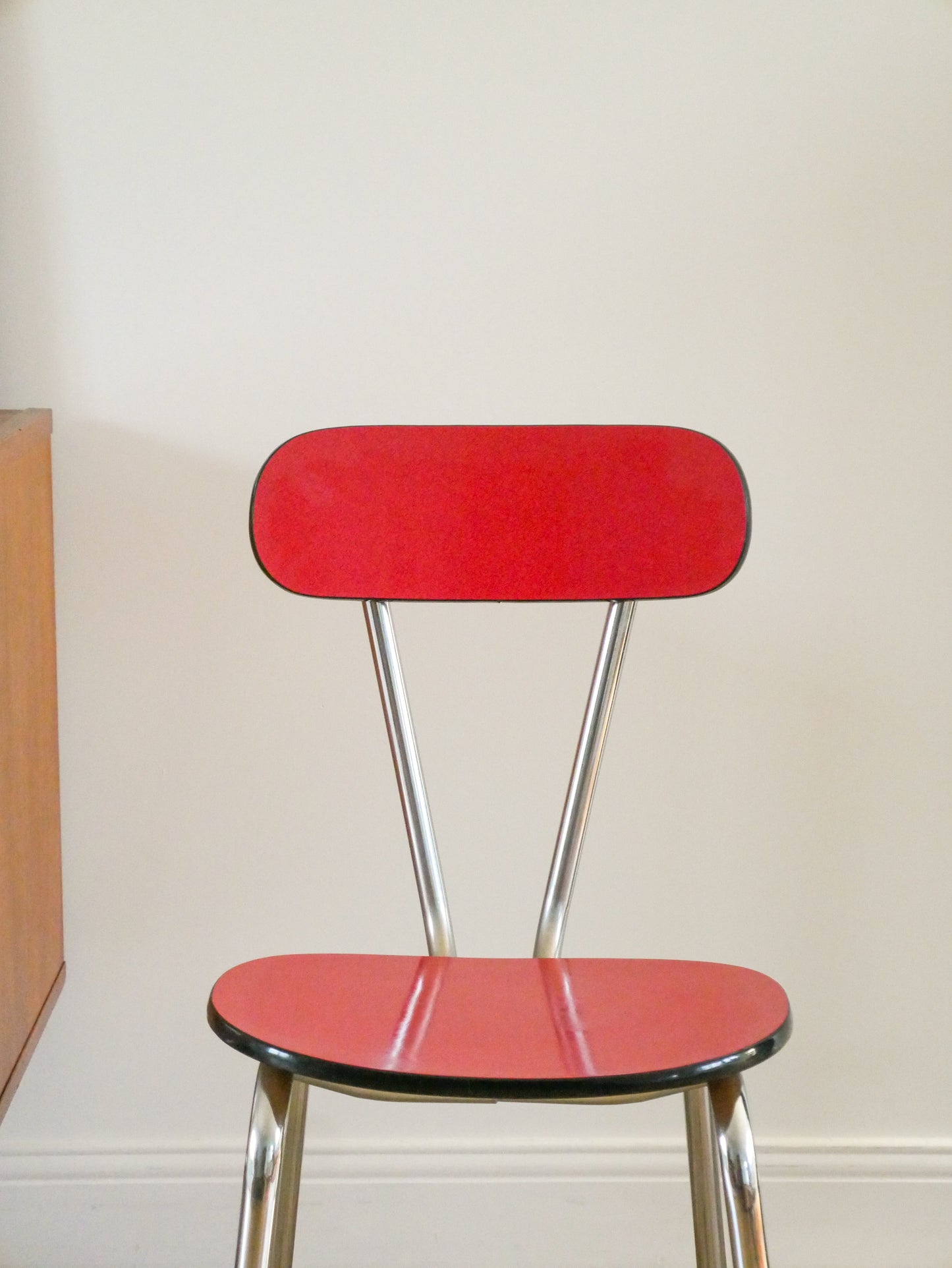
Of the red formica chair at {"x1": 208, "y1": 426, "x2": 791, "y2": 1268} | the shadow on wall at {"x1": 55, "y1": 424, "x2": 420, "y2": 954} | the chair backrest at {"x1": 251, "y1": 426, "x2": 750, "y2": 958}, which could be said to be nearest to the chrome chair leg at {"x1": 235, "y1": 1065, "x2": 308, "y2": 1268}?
the red formica chair at {"x1": 208, "y1": 426, "x2": 791, "y2": 1268}

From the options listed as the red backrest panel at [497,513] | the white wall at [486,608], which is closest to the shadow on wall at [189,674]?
the white wall at [486,608]

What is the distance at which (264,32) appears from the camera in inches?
40.9

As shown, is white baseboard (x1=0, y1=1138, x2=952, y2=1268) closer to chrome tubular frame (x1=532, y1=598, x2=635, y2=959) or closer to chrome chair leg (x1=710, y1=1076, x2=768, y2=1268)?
chrome tubular frame (x1=532, y1=598, x2=635, y2=959)

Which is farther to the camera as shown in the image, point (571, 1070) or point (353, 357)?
point (353, 357)

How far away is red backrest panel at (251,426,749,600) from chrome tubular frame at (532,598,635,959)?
0.06m

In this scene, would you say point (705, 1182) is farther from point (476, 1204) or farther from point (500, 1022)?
point (476, 1204)

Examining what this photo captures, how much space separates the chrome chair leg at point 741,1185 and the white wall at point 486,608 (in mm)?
544

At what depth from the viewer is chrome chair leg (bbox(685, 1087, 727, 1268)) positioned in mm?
683

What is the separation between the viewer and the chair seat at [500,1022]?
0.55 metres

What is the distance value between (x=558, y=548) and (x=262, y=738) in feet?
1.34

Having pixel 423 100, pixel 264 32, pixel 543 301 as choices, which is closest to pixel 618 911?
pixel 543 301

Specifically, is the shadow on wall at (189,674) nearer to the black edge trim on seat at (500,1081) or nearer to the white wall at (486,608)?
the white wall at (486,608)

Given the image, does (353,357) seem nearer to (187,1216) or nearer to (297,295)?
(297,295)

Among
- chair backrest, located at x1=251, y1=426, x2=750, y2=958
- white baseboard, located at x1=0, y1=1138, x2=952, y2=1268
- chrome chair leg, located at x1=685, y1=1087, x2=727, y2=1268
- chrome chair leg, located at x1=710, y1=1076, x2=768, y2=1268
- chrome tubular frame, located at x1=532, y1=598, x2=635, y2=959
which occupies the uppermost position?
chair backrest, located at x1=251, y1=426, x2=750, y2=958
